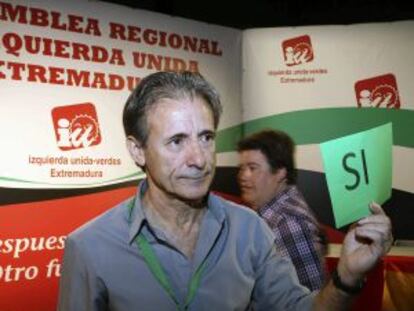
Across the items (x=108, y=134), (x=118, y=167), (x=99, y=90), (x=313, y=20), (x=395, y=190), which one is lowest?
(x=395, y=190)

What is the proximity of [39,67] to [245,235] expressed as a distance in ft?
7.45

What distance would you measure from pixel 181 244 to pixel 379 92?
3093mm

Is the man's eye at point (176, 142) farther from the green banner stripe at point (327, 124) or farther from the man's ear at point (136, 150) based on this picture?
the green banner stripe at point (327, 124)

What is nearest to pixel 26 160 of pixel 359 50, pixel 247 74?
pixel 247 74

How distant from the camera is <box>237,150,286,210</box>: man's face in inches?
117

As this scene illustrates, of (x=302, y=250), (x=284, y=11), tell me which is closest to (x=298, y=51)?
(x=284, y=11)

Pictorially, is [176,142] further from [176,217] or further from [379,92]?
[379,92]

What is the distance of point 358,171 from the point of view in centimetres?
126

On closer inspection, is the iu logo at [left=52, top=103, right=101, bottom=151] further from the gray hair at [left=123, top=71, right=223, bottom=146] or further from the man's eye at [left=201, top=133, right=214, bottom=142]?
the man's eye at [left=201, top=133, right=214, bottom=142]

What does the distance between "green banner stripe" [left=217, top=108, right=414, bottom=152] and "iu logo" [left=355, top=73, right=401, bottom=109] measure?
0.17 feet

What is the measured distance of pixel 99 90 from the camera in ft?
12.0

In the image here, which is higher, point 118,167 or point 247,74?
point 247,74

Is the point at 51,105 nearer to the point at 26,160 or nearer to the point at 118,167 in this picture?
the point at 26,160

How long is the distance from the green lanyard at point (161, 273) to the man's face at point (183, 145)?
0.17m
